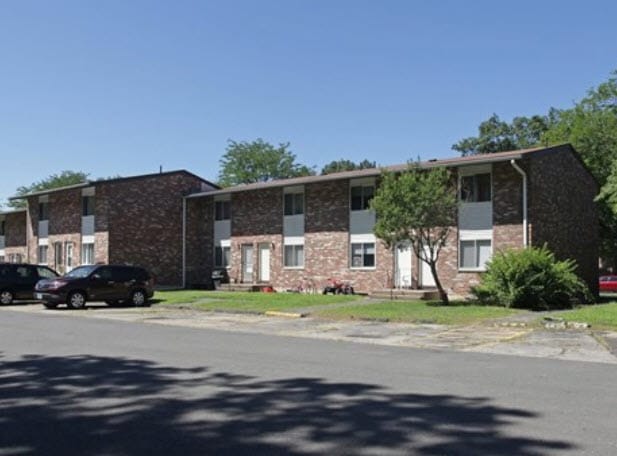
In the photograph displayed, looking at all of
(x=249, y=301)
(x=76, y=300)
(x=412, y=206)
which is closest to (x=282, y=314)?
(x=249, y=301)

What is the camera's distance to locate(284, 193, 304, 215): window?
109 feet

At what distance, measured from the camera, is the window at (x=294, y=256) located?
33.2 m

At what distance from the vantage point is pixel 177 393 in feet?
26.9

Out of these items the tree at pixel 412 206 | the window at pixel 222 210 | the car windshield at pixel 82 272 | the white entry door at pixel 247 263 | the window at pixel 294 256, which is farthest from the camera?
the window at pixel 222 210

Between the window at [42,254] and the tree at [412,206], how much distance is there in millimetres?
26823

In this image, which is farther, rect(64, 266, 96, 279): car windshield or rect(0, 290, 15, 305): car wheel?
rect(0, 290, 15, 305): car wheel

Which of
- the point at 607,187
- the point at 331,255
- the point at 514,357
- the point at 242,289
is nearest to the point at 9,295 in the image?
the point at 242,289

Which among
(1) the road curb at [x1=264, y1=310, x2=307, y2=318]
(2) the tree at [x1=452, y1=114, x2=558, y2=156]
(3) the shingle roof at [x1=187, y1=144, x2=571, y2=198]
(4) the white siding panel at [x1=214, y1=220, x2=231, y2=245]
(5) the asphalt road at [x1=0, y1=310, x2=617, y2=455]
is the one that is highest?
(2) the tree at [x1=452, y1=114, x2=558, y2=156]

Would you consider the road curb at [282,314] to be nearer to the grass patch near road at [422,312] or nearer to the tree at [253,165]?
the grass patch near road at [422,312]

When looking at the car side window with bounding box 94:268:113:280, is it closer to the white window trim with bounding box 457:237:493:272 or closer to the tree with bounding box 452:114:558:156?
the white window trim with bounding box 457:237:493:272

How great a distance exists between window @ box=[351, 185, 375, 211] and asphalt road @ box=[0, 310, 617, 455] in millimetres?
17993

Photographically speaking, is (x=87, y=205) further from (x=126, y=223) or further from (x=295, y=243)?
(x=295, y=243)

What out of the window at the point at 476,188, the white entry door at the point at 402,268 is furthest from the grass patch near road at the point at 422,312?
the window at the point at 476,188

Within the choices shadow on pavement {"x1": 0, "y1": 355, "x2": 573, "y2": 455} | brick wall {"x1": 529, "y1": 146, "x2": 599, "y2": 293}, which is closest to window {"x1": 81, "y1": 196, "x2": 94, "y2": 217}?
brick wall {"x1": 529, "y1": 146, "x2": 599, "y2": 293}
